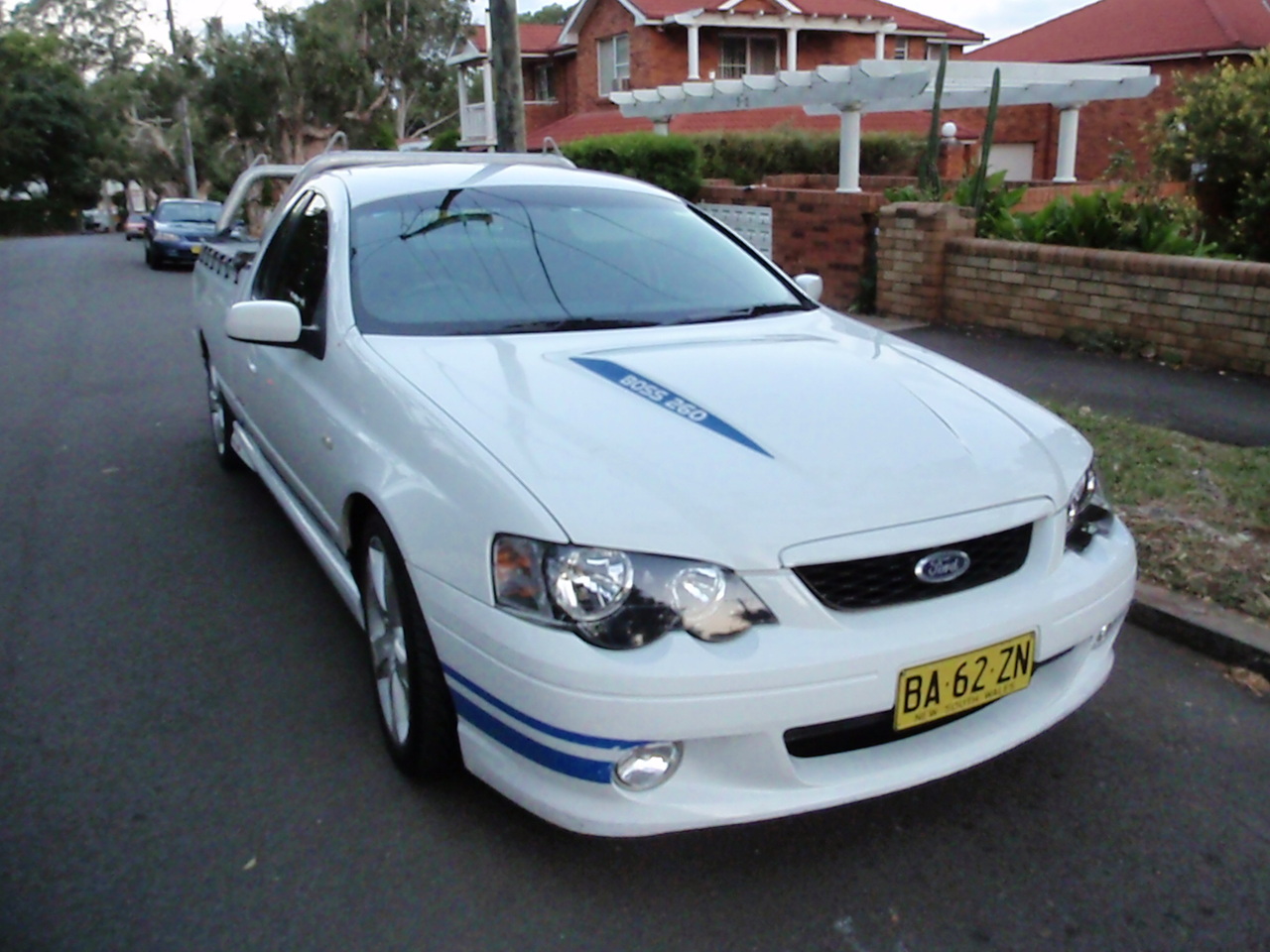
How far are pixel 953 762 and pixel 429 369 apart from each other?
67.6 inches

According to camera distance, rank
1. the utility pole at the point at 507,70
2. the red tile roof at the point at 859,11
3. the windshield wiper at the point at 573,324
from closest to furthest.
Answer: the windshield wiper at the point at 573,324 → the utility pole at the point at 507,70 → the red tile roof at the point at 859,11

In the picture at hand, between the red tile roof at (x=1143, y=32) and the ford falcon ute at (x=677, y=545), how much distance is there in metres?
24.3

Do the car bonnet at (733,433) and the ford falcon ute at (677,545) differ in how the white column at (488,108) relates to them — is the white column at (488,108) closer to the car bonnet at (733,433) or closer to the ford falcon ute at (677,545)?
the ford falcon ute at (677,545)

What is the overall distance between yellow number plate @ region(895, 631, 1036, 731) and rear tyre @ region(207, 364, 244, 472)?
4407mm

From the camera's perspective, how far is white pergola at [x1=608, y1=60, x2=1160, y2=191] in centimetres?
1285

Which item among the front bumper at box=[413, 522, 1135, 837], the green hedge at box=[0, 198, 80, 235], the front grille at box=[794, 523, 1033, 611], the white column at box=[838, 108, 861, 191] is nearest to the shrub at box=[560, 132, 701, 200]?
the white column at box=[838, 108, 861, 191]

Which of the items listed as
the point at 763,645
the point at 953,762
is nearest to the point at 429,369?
the point at 763,645

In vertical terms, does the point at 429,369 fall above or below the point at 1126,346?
above

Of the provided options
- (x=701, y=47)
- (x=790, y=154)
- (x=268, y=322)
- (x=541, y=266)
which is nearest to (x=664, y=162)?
(x=790, y=154)

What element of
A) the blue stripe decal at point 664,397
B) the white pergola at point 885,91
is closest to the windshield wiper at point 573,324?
the blue stripe decal at point 664,397

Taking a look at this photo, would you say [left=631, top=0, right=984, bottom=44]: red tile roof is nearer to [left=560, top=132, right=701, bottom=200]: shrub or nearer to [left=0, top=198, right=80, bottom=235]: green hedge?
[left=560, top=132, right=701, bottom=200]: shrub

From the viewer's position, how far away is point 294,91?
3750 cm

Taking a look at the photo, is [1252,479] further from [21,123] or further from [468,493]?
[21,123]

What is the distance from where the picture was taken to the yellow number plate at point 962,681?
2.62 meters
